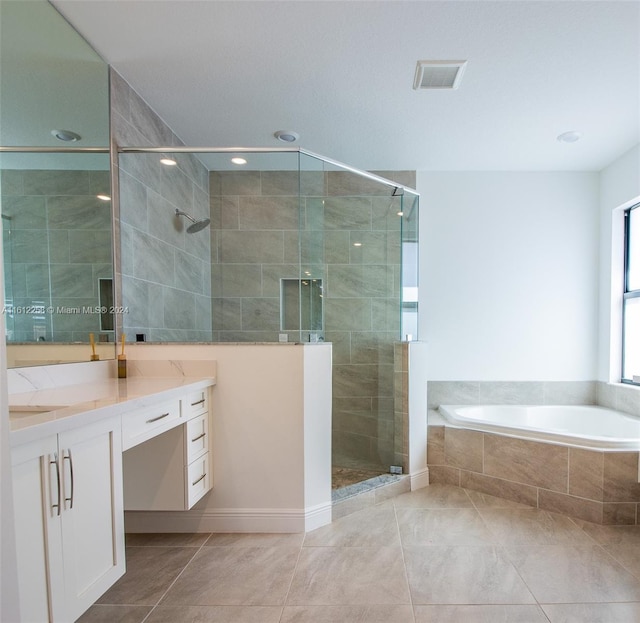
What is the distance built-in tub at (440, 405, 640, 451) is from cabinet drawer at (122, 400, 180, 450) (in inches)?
79.8

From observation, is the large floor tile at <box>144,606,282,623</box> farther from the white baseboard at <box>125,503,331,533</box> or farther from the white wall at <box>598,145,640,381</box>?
the white wall at <box>598,145,640,381</box>

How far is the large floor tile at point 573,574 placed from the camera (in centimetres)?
153

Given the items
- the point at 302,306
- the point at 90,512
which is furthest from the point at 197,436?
the point at 302,306

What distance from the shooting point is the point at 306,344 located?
2092 mm

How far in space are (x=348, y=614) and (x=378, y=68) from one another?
2540mm

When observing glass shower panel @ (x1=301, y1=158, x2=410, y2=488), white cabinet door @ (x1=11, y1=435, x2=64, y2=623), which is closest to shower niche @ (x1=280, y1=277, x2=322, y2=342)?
glass shower panel @ (x1=301, y1=158, x2=410, y2=488)

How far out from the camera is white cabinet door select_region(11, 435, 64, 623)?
2.96 feet

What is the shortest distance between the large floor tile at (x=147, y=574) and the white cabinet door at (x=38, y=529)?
65 cm

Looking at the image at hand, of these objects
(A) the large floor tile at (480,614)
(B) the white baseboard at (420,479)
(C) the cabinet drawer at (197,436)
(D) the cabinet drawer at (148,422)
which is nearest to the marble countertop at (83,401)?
(D) the cabinet drawer at (148,422)

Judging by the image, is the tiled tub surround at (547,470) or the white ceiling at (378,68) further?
A: the tiled tub surround at (547,470)

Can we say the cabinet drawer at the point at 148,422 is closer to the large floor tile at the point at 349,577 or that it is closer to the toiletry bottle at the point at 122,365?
the toiletry bottle at the point at 122,365

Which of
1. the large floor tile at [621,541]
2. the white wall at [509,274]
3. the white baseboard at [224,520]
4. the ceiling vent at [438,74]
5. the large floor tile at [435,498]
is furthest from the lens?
the white wall at [509,274]

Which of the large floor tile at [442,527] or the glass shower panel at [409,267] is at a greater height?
the glass shower panel at [409,267]

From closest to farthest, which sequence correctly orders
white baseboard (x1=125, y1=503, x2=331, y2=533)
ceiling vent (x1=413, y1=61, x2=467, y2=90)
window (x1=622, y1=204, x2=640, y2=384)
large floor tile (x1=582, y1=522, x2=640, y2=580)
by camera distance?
1. large floor tile (x1=582, y1=522, x2=640, y2=580)
2. ceiling vent (x1=413, y1=61, x2=467, y2=90)
3. white baseboard (x1=125, y1=503, x2=331, y2=533)
4. window (x1=622, y1=204, x2=640, y2=384)
